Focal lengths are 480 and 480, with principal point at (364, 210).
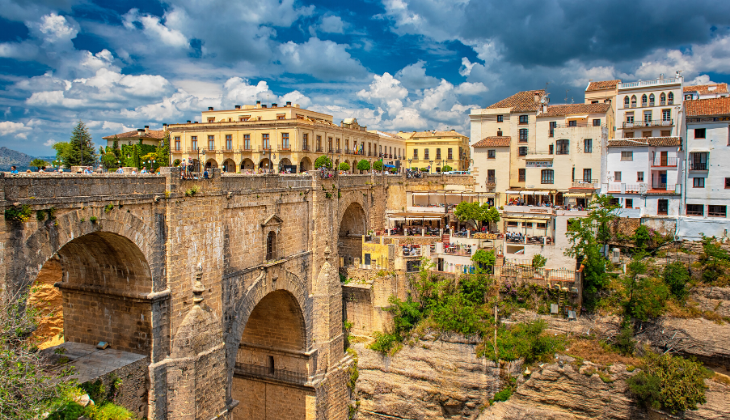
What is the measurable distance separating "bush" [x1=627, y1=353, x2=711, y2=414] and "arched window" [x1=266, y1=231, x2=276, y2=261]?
53.3 feet

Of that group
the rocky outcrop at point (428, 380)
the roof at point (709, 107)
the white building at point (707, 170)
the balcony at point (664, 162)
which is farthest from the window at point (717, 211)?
the rocky outcrop at point (428, 380)

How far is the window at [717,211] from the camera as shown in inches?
1073

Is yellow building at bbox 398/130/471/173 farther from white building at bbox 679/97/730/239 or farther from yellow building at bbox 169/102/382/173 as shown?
white building at bbox 679/97/730/239

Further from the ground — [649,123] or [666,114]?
[666,114]

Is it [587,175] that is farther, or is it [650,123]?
[650,123]

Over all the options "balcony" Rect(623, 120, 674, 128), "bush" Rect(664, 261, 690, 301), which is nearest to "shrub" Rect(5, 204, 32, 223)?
"bush" Rect(664, 261, 690, 301)

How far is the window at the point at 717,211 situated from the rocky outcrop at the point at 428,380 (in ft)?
51.3

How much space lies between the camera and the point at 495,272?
25.0 m

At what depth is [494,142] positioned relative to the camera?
33.8m

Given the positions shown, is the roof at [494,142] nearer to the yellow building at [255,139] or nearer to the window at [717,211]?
the window at [717,211]

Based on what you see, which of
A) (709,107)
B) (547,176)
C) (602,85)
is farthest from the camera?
(602,85)

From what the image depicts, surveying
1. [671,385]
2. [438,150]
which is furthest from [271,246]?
[438,150]

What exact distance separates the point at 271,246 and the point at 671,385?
58.6ft

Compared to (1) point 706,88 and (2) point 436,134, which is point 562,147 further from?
(2) point 436,134
